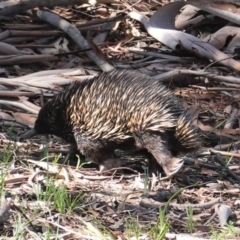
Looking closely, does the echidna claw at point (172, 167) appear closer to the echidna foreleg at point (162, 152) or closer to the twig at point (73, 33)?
the echidna foreleg at point (162, 152)

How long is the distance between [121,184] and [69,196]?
857 millimetres

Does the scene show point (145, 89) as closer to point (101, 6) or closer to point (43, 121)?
point (43, 121)

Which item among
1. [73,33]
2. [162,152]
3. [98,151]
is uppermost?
[162,152]

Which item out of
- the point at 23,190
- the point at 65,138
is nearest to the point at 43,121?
the point at 65,138

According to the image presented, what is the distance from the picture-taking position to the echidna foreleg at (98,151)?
5.48 m

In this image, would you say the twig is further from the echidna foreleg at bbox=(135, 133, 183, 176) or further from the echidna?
the echidna foreleg at bbox=(135, 133, 183, 176)

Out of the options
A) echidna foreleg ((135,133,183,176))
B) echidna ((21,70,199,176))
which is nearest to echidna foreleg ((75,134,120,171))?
echidna ((21,70,199,176))

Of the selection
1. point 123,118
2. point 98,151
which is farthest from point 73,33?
point 123,118

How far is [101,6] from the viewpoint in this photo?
30.3 ft

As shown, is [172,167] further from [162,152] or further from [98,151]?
[98,151]

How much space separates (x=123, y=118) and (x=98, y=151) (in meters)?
0.35

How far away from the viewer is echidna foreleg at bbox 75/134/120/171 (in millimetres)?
5480

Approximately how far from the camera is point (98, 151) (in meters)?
5.51

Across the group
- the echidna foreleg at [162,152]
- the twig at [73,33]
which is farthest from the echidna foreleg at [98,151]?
Result: the twig at [73,33]
